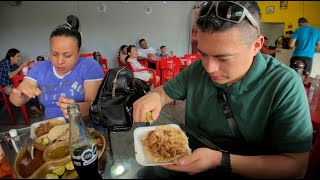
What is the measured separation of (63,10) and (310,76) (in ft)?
6.75

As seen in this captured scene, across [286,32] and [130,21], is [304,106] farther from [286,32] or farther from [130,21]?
[286,32]

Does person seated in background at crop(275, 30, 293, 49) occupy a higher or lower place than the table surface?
higher

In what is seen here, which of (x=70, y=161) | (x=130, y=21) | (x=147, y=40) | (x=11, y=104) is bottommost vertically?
(x=70, y=161)

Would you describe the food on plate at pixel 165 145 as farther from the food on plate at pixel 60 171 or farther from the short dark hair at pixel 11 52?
→ the short dark hair at pixel 11 52

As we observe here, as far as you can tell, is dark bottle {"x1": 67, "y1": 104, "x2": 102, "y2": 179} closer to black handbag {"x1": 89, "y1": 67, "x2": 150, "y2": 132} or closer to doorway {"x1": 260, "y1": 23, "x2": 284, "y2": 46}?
black handbag {"x1": 89, "y1": 67, "x2": 150, "y2": 132}

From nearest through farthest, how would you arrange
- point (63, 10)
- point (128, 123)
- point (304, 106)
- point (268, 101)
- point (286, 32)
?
point (304, 106) < point (268, 101) < point (63, 10) < point (128, 123) < point (286, 32)

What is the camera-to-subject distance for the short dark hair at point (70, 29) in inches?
49.3

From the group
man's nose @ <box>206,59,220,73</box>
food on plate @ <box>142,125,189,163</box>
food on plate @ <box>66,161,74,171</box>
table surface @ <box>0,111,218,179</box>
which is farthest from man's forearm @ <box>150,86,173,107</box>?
food on plate @ <box>66,161,74,171</box>

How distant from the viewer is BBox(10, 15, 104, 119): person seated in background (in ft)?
4.09

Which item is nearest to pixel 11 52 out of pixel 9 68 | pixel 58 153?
pixel 9 68

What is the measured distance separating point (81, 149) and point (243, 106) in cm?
77

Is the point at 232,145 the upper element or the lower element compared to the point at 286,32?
lower

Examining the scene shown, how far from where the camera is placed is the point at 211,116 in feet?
3.88

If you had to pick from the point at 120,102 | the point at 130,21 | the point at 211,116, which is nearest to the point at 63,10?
the point at 130,21
